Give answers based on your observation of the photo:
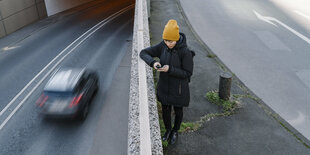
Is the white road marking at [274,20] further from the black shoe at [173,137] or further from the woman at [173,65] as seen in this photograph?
the woman at [173,65]

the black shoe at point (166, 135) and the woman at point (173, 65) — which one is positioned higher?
the woman at point (173, 65)

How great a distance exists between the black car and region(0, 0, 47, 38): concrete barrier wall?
40.4 ft

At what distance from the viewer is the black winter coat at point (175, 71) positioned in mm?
4273

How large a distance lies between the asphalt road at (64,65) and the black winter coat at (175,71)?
436 centimetres

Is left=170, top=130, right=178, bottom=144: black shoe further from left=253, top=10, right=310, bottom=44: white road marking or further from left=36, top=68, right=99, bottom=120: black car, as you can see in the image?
left=253, top=10, right=310, bottom=44: white road marking

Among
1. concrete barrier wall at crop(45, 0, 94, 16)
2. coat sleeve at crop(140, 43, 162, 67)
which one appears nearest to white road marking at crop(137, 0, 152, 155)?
coat sleeve at crop(140, 43, 162, 67)

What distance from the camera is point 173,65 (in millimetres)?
4355

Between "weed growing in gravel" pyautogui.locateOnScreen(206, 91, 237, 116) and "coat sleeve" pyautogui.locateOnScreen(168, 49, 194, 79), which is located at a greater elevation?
"coat sleeve" pyautogui.locateOnScreen(168, 49, 194, 79)

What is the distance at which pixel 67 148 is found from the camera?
820cm

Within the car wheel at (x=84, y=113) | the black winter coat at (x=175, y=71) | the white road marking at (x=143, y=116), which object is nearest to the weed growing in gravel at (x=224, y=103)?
the black winter coat at (x=175, y=71)

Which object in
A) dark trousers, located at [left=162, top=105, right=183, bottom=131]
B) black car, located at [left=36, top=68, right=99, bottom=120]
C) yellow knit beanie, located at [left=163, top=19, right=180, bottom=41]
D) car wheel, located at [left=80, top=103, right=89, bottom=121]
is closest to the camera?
yellow knit beanie, located at [left=163, top=19, right=180, bottom=41]

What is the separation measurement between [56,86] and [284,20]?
49.5 ft

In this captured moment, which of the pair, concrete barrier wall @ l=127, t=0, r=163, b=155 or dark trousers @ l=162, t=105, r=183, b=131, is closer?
concrete barrier wall @ l=127, t=0, r=163, b=155

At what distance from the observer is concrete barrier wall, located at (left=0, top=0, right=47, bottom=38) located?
Result: 1865 cm
